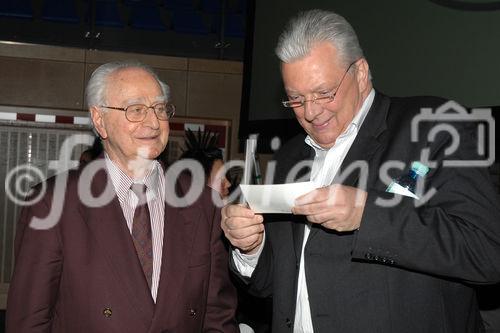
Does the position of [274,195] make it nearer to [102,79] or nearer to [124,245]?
[124,245]

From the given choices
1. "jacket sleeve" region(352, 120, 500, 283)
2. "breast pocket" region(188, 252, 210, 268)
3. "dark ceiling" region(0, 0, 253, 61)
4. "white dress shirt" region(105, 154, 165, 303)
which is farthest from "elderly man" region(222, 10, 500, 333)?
"dark ceiling" region(0, 0, 253, 61)

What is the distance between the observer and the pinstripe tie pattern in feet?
6.12

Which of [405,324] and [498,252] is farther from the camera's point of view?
[405,324]

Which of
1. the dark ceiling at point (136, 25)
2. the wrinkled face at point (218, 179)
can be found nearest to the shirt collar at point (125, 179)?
the wrinkled face at point (218, 179)

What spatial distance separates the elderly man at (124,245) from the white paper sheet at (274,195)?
48 centimetres

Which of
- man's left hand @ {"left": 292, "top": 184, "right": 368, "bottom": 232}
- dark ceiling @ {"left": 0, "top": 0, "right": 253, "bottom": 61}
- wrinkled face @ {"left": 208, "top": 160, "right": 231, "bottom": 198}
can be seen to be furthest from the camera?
dark ceiling @ {"left": 0, "top": 0, "right": 253, "bottom": 61}

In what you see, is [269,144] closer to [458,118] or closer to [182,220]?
[182,220]

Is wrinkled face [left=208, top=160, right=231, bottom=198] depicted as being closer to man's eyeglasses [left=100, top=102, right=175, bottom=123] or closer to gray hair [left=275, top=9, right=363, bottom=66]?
man's eyeglasses [left=100, top=102, right=175, bottom=123]

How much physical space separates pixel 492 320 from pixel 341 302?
82cm

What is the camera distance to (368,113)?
1.73m

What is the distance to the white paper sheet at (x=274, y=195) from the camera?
4.61 feet

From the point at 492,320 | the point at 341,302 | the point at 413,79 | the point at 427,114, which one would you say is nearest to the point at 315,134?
the point at 427,114

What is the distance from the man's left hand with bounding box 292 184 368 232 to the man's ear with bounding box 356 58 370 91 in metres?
0.46

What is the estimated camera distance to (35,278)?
1.78m
